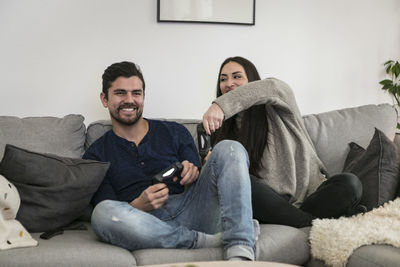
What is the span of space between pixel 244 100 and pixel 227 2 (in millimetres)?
1169

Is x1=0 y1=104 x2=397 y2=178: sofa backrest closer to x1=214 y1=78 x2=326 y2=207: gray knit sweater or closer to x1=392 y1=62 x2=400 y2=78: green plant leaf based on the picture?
x1=214 y1=78 x2=326 y2=207: gray knit sweater

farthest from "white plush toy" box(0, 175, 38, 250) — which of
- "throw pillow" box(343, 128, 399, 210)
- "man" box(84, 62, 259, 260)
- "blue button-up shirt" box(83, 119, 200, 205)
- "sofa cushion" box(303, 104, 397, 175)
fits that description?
"sofa cushion" box(303, 104, 397, 175)

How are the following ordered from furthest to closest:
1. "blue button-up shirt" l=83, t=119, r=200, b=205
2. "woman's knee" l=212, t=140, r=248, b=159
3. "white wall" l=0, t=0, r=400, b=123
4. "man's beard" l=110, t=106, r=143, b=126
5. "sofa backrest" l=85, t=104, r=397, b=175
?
1. "white wall" l=0, t=0, r=400, b=123
2. "sofa backrest" l=85, t=104, r=397, b=175
3. "man's beard" l=110, t=106, r=143, b=126
4. "blue button-up shirt" l=83, t=119, r=200, b=205
5. "woman's knee" l=212, t=140, r=248, b=159

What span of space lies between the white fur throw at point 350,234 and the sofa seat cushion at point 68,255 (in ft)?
2.29

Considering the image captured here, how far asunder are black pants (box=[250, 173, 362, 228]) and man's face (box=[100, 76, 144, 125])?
0.65 m

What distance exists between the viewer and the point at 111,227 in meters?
1.87

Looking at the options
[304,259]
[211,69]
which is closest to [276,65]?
[211,69]

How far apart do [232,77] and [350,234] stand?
3.59 ft

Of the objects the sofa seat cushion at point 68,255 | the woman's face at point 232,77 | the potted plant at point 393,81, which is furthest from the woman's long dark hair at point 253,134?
the potted plant at point 393,81

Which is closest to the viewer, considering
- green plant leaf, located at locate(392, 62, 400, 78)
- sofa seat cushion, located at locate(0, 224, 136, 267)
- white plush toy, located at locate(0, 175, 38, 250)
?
sofa seat cushion, located at locate(0, 224, 136, 267)

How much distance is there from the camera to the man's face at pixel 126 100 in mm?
2371

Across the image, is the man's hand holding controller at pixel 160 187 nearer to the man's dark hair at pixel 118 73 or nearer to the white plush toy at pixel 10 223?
the white plush toy at pixel 10 223

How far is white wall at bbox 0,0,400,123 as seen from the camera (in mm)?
2830

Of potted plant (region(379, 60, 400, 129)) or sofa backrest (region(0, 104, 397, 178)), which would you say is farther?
potted plant (region(379, 60, 400, 129))
